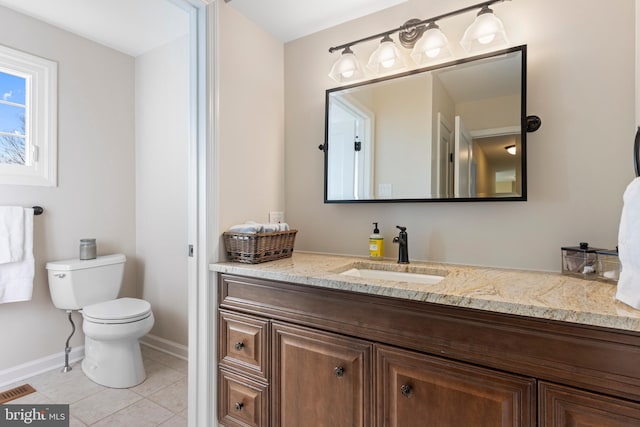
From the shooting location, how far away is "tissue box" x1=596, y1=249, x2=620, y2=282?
1055 mm

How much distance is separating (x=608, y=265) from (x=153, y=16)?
271 centimetres

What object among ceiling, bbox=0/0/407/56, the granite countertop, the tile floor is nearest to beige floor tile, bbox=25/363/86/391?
the tile floor

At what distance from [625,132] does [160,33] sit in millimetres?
2719

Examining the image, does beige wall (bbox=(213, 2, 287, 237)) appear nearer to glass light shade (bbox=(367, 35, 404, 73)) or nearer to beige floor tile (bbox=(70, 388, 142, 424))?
glass light shade (bbox=(367, 35, 404, 73))

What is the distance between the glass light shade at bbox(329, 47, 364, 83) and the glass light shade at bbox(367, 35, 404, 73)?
0.28ft

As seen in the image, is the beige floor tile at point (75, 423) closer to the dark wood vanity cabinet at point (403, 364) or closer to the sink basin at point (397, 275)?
the dark wood vanity cabinet at point (403, 364)

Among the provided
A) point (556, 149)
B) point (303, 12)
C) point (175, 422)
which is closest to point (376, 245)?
point (556, 149)

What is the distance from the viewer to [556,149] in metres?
1.27

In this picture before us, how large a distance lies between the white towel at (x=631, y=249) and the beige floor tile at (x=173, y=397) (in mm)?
2039

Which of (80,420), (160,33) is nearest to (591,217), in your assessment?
(80,420)

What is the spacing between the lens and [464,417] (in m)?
0.92

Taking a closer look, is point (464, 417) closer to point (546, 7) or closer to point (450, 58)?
point (450, 58)

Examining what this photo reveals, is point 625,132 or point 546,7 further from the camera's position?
point 546,7

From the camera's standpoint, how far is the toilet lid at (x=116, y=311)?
1.91 meters
